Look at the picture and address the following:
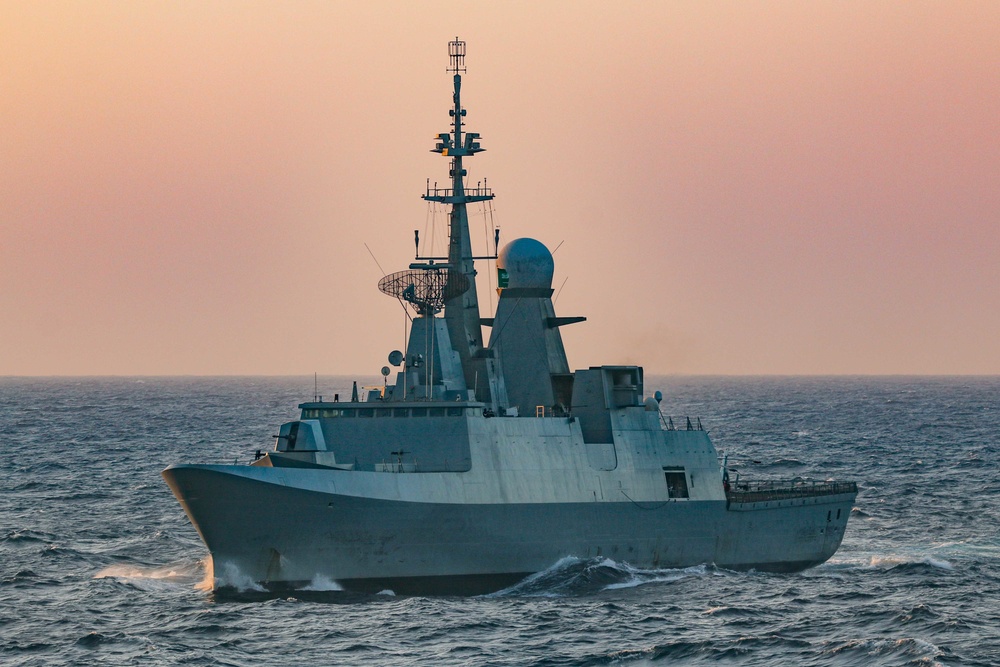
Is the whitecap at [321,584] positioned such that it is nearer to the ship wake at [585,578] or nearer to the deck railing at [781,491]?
the ship wake at [585,578]

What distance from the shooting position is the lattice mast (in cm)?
3431

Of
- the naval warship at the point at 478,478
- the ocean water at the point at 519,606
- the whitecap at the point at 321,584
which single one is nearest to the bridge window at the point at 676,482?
the naval warship at the point at 478,478

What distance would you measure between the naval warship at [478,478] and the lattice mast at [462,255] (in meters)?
0.05

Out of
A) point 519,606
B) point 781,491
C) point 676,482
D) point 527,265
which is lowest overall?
point 519,606

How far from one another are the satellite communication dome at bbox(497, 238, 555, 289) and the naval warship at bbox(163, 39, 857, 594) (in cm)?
4

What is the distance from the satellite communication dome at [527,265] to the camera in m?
35.1

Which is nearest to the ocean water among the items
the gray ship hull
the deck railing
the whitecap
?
the whitecap

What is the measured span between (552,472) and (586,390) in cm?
301

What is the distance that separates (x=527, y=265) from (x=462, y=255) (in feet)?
5.43

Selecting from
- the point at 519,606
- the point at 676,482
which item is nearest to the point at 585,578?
the point at 519,606

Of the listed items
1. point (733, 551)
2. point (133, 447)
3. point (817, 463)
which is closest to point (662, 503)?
point (733, 551)

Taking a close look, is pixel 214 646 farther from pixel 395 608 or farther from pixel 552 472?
pixel 552 472

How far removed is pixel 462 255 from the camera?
A: 35.2 metres

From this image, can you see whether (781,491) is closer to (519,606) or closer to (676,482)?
(676,482)
